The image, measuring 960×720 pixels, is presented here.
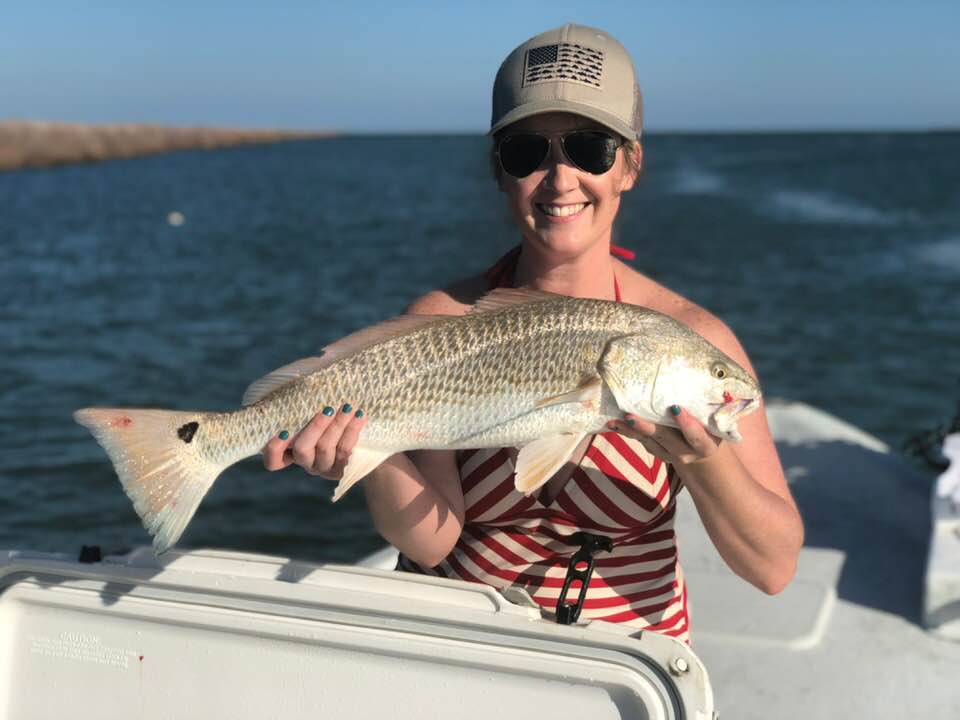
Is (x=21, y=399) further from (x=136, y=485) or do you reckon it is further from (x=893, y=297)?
(x=893, y=297)

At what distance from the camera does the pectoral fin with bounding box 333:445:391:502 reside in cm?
278

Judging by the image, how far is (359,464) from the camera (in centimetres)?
282

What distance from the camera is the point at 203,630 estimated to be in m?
2.87

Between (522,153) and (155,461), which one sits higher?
(522,153)

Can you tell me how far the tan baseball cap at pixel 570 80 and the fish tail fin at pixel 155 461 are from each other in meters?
1.28

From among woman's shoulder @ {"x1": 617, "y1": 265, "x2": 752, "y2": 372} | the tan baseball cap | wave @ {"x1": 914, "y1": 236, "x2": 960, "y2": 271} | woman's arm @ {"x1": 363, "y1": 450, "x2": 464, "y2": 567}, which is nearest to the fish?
woman's arm @ {"x1": 363, "y1": 450, "x2": 464, "y2": 567}

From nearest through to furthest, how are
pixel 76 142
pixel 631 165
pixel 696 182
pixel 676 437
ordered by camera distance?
pixel 676 437 → pixel 631 165 → pixel 696 182 → pixel 76 142

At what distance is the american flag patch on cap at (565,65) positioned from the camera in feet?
9.15

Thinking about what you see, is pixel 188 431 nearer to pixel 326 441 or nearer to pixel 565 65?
pixel 326 441

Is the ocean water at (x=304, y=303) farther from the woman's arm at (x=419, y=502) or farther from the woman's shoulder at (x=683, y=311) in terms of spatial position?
the woman's arm at (x=419, y=502)

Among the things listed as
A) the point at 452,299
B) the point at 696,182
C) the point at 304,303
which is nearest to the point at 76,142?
the point at 696,182

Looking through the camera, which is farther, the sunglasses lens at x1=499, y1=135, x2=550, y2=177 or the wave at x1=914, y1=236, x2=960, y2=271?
the wave at x1=914, y1=236, x2=960, y2=271

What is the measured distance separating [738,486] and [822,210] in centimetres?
4076

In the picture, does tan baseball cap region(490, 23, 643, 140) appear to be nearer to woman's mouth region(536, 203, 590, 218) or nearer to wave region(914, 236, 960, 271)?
woman's mouth region(536, 203, 590, 218)
